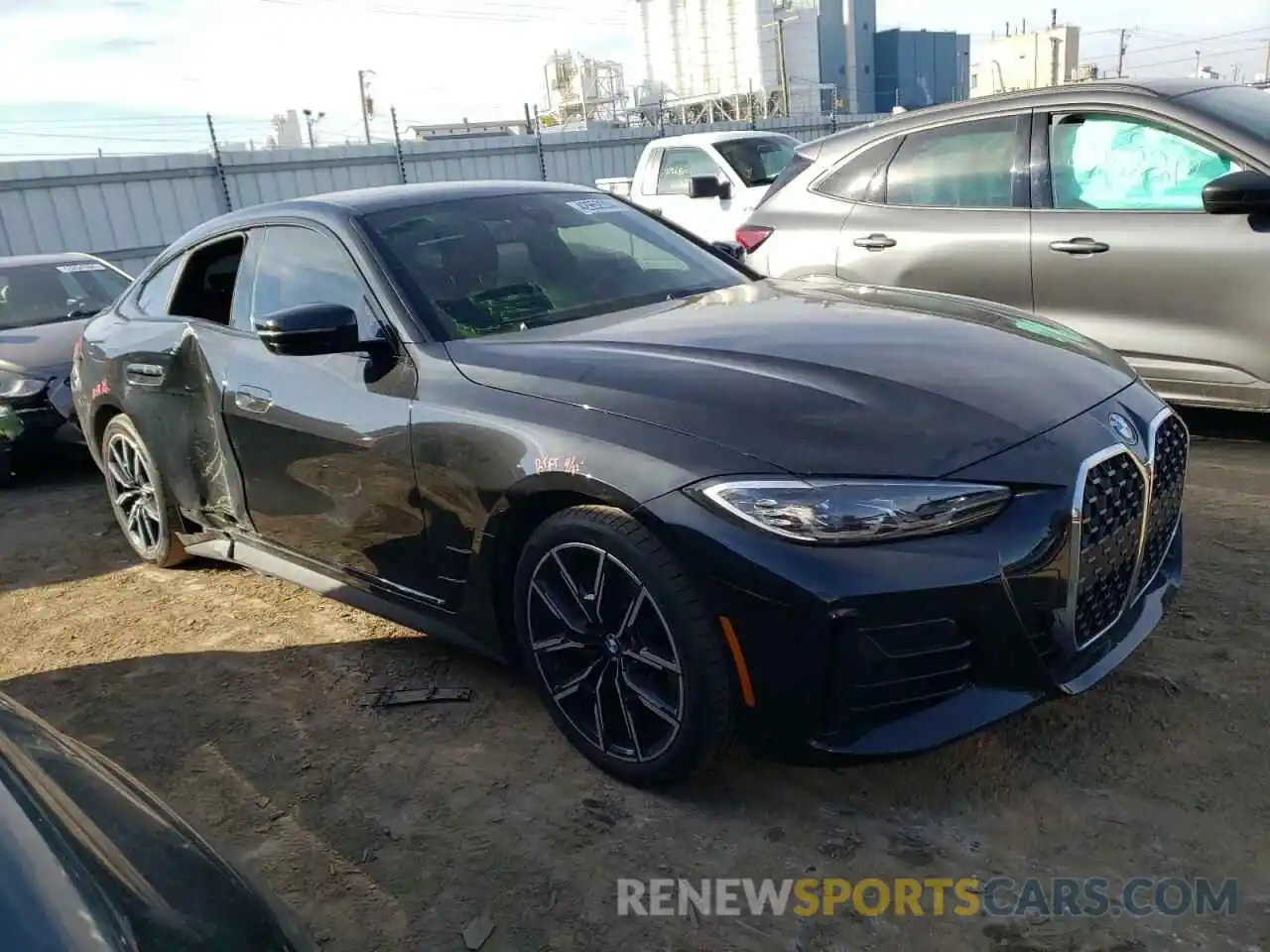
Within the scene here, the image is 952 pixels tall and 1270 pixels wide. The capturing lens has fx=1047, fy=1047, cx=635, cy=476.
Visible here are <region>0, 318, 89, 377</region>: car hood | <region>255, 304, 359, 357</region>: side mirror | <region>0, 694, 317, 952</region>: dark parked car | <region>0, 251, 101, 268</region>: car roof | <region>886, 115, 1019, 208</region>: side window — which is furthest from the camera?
<region>0, 251, 101, 268</region>: car roof

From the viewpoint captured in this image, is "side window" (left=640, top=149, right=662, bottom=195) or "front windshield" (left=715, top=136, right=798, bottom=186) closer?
"front windshield" (left=715, top=136, right=798, bottom=186)

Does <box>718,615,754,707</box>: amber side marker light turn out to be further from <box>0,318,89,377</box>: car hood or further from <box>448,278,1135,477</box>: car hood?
<box>0,318,89,377</box>: car hood

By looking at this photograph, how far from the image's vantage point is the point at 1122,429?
2.53 metres

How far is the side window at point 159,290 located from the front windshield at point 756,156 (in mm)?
7743

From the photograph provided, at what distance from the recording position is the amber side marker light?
230cm

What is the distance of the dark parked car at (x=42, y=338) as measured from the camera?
643 centimetres

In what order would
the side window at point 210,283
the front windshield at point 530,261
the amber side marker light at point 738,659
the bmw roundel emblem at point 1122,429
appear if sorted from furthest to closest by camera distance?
1. the side window at point 210,283
2. the front windshield at point 530,261
3. the bmw roundel emblem at point 1122,429
4. the amber side marker light at point 738,659

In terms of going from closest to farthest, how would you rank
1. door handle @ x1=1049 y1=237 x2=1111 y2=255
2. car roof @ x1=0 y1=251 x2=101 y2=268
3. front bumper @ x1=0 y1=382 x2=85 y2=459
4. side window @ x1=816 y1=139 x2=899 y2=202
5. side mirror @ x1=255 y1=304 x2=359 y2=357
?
side mirror @ x1=255 y1=304 x2=359 y2=357, door handle @ x1=1049 y1=237 x2=1111 y2=255, side window @ x1=816 y1=139 x2=899 y2=202, front bumper @ x1=0 y1=382 x2=85 y2=459, car roof @ x1=0 y1=251 x2=101 y2=268

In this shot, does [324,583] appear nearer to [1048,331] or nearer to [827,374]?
[827,374]

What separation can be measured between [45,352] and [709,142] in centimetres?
719

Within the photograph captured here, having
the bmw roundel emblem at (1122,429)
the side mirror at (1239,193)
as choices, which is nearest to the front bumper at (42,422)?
the bmw roundel emblem at (1122,429)

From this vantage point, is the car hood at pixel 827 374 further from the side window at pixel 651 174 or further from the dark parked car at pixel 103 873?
the side window at pixel 651 174

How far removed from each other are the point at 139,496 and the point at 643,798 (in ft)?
10.3

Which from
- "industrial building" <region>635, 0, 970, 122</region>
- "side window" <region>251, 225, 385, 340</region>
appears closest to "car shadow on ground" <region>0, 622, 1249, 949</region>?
"side window" <region>251, 225, 385, 340</region>
